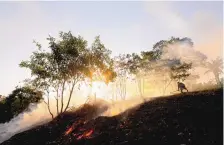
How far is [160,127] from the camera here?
25.5 meters

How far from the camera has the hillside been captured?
22000mm

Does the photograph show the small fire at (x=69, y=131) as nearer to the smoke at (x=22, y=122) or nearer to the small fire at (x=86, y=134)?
the small fire at (x=86, y=134)

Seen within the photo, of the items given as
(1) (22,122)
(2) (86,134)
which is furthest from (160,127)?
(1) (22,122)

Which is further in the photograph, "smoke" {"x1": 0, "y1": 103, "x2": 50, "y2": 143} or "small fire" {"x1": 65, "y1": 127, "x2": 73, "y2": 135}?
"smoke" {"x1": 0, "y1": 103, "x2": 50, "y2": 143}

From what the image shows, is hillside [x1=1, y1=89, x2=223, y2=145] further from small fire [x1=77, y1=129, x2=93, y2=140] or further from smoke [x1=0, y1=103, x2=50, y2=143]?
smoke [x1=0, y1=103, x2=50, y2=143]

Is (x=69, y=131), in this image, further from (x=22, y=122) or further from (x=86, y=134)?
(x=22, y=122)

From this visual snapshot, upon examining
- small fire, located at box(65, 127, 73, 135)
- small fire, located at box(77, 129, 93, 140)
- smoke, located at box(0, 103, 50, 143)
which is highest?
small fire, located at box(77, 129, 93, 140)

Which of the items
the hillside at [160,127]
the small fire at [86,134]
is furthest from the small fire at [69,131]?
the small fire at [86,134]

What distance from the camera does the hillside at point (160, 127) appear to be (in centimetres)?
2200

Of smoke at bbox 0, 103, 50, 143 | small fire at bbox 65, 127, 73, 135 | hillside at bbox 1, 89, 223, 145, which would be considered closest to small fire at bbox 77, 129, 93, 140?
hillside at bbox 1, 89, 223, 145

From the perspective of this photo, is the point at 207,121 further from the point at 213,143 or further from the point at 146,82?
the point at 146,82

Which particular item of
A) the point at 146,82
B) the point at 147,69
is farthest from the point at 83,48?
the point at 146,82

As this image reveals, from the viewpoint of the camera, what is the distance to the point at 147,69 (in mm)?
62906

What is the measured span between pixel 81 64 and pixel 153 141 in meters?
24.8
